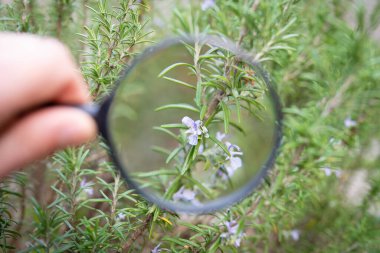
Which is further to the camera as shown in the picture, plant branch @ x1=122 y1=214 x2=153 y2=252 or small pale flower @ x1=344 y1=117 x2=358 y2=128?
small pale flower @ x1=344 y1=117 x2=358 y2=128

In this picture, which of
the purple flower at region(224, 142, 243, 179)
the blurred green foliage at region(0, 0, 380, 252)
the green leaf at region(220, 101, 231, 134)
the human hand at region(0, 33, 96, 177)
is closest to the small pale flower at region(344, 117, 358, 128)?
the blurred green foliage at region(0, 0, 380, 252)

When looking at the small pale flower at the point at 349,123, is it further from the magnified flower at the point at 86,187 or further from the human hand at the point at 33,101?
the human hand at the point at 33,101

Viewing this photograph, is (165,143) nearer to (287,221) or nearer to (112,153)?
(287,221)

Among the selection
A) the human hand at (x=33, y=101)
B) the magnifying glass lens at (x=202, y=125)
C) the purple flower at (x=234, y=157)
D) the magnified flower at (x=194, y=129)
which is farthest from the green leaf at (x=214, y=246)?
the human hand at (x=33, y=101)

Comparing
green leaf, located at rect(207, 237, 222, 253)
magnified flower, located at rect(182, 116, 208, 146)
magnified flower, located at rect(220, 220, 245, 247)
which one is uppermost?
magnified flower, located at rect(182, 116, 208, 146)

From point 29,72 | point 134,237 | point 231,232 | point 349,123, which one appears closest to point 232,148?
point 231,232

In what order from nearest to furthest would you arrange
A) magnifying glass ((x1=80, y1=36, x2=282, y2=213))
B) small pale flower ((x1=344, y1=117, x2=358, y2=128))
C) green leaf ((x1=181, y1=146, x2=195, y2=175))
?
magnifying glass ((x1=80, y1=36, x2=282, y2=213)) < green leaf ((x1=181, y1=146, x2=195, y2=175)) < small pale flower ((x1=344, y1=117, x2=358, y2=128))

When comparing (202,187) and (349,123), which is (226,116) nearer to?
(202,187)

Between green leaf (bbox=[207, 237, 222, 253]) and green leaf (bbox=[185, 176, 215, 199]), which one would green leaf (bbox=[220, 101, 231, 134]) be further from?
green leaf (bbox=[207, 237, 222, 253])

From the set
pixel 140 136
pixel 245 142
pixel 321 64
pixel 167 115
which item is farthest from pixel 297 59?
pixel 140 136
